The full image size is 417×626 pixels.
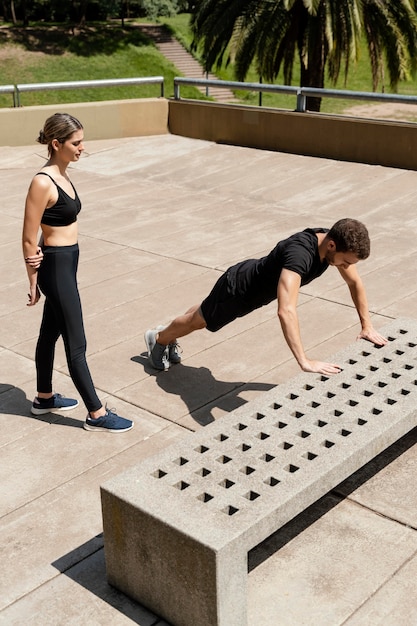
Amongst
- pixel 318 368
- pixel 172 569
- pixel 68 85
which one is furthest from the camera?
pixel 68 85

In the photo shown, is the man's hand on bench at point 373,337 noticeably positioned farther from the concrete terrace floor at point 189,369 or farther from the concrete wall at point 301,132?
the concrete wall at point 301,132

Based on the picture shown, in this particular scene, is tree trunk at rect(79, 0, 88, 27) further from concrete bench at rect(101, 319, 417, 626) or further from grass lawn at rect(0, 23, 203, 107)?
concrete bench at rect(101, 319, 417, 626)

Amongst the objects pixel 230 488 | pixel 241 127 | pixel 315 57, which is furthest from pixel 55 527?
pixel 315 57

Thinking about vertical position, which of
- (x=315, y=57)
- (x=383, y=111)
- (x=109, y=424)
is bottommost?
(x=383, y=111)

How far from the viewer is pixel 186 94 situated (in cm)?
4250

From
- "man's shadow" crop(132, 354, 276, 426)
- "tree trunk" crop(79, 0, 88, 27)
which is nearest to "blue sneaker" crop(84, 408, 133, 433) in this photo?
"man's shadow" crop(132, 354, 276, 426)

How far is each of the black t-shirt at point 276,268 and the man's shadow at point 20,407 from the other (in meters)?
1.38

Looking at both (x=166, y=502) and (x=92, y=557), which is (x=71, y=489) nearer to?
(x=92, y=557)

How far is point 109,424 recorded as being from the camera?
504 centimetres

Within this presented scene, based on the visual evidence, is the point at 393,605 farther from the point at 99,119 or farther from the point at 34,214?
the point at 99,119

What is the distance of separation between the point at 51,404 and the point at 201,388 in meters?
1.05

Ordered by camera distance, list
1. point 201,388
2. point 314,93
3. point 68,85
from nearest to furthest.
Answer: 1. point 201,388
2. point 314,93
3. point 68,85

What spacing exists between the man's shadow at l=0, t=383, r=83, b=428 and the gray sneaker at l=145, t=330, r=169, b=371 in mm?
871

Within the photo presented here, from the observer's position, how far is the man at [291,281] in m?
4.62
